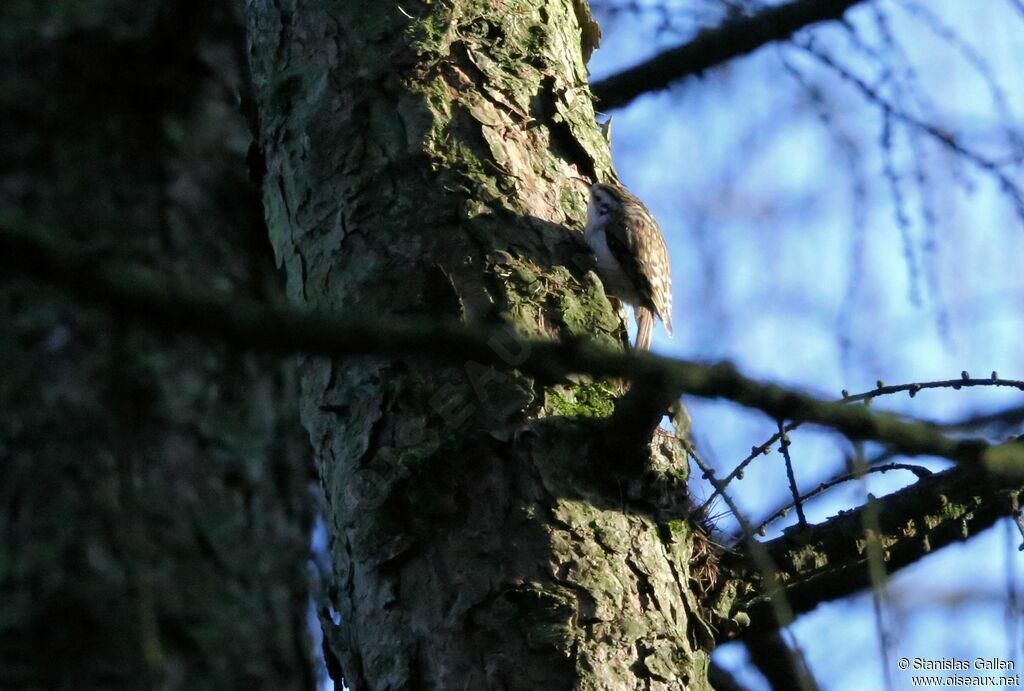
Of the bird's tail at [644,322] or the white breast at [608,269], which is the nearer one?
the white breast at [608,269]

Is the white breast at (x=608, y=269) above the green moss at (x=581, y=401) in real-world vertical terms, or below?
above

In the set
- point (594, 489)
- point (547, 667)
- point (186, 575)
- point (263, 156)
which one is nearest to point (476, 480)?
point (594, 489)

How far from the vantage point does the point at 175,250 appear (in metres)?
1.76

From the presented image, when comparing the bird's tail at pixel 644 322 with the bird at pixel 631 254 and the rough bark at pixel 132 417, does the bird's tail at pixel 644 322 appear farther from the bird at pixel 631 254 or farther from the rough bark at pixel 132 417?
the rough bark at pixel 132 417

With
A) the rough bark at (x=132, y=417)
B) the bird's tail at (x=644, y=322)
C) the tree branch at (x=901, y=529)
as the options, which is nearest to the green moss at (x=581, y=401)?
the tree branch at (x=901, y=529)

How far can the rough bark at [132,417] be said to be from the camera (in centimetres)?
153

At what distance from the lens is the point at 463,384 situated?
2371mm

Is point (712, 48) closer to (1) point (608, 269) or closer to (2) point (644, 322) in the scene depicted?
(1) point (608, 269)

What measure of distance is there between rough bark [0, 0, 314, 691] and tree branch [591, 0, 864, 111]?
2.12 meters

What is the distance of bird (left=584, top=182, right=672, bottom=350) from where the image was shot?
3174 mm

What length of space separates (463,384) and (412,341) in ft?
4.08

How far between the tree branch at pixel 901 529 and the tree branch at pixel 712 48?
1776 mm

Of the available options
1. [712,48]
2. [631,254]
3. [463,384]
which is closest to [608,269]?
[631,254]

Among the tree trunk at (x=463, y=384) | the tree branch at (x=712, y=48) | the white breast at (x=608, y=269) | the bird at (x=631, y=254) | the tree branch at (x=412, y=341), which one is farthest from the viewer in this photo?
the tree branch at (x=712, y=48)
